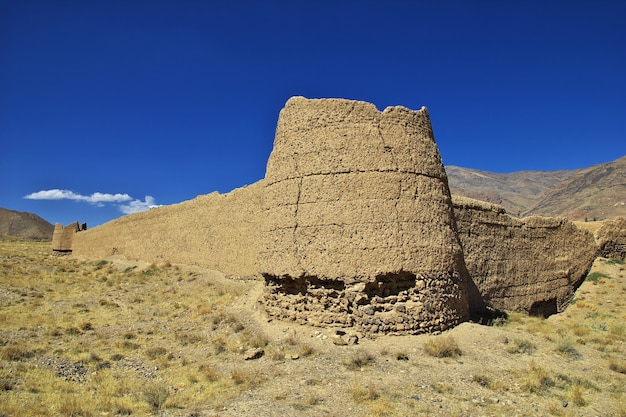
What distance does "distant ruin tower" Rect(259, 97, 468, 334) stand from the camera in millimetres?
9547

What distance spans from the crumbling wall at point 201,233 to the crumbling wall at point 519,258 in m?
6.79

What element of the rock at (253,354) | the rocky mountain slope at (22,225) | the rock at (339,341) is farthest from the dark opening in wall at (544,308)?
the rocky mountain slope at (22,225)

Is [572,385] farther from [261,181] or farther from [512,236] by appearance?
[261,181]

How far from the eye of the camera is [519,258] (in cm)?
Answer: 1412

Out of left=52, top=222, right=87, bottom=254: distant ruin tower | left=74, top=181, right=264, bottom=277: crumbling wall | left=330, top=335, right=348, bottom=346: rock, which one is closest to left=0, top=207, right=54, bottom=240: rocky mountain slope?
left=52, top=222, right=87, bottom=254: distant ruin tower

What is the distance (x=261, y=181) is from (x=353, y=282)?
718 centimetres

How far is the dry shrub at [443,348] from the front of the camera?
853 centimetres

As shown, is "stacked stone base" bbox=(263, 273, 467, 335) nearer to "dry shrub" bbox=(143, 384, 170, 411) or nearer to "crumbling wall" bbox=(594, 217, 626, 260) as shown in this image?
"dry shrub" bbox=(143, 384, 170, 411)

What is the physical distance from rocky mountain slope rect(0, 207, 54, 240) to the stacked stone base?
75079mm

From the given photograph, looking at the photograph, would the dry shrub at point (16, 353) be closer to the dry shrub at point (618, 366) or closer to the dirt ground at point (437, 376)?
the dirt ground at point (437, 376)

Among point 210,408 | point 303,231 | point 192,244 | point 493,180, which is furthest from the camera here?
point 493,180

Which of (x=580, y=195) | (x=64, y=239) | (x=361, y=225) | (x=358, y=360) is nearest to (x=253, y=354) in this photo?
(x=358, y=360)

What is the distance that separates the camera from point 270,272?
425 inches

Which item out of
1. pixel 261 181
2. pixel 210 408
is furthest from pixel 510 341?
pixel 261 181
